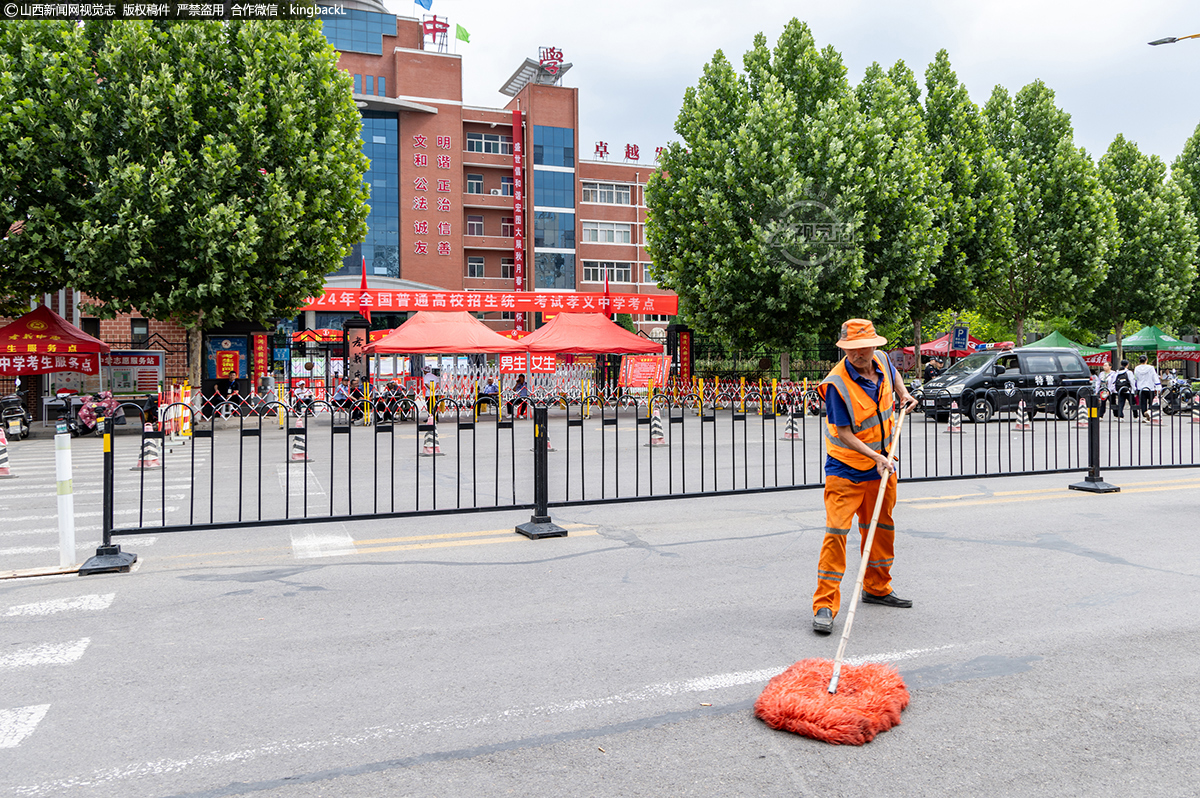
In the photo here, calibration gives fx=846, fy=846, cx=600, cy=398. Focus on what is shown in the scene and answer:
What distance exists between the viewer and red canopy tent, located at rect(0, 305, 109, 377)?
2098cm

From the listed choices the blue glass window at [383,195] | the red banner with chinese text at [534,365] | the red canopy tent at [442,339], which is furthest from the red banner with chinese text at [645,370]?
the blue glass window at [383,195]

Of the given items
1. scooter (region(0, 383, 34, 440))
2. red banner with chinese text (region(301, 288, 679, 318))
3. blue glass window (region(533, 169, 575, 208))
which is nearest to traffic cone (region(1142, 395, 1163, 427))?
red banner with chinese text (region(301, 288, 679, 318))

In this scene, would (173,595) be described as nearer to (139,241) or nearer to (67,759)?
(67,759)

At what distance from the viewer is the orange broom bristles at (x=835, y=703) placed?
338 centimetres

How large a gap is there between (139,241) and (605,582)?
17463 millimetres

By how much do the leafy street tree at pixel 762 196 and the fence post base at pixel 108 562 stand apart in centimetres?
2087

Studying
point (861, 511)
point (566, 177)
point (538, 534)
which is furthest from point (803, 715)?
point (566, 177)

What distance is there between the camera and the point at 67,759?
3285 millimetres

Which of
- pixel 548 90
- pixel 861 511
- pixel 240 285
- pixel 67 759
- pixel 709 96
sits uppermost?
pixel 548 90

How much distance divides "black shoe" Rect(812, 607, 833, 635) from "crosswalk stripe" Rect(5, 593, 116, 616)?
434 cm

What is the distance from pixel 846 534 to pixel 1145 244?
36.7 m

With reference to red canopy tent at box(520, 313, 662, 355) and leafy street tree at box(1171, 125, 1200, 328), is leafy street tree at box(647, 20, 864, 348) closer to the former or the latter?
red canopy tent at box(520, 313, 662, 355)

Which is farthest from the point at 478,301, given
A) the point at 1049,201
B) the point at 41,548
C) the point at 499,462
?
the point at 41,548

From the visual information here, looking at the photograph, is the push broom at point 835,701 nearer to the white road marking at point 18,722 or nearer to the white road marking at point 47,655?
the white road marking at point 18,722
